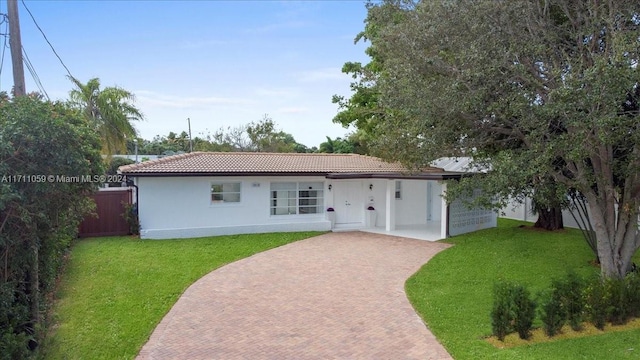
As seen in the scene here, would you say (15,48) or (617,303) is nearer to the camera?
(15,48)

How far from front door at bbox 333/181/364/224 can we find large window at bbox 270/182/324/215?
2.78ft

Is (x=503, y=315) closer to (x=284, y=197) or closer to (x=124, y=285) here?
(x=124, y=285)

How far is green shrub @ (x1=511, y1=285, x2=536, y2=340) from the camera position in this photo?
7375mm

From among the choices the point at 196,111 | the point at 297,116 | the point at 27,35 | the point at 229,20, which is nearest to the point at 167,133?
the point at 196,111

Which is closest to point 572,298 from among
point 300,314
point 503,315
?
point 503,315

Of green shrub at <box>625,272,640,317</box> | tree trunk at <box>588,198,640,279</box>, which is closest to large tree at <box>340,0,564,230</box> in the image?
tree trunk at <box>588,198,640,279</box>

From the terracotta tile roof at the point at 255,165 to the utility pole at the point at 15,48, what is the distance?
8.98 m

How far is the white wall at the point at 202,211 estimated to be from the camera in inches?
684

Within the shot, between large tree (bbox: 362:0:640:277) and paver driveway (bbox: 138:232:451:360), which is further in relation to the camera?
large tree (bbox: 362:0:640:277)

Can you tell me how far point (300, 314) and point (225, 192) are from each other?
35.0 ft

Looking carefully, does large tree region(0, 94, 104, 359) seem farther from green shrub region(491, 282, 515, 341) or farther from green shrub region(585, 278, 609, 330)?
green shrub region(585, 278, 609, 330)

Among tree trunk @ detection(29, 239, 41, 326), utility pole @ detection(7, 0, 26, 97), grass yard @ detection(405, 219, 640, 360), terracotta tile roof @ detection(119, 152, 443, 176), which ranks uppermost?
utility pole @ detection(7, 0, 26, 97)

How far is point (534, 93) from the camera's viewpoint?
882 centimetres

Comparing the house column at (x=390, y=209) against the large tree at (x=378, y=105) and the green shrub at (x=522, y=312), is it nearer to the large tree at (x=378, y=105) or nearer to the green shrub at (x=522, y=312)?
the large tree at (x=378, y=105)
